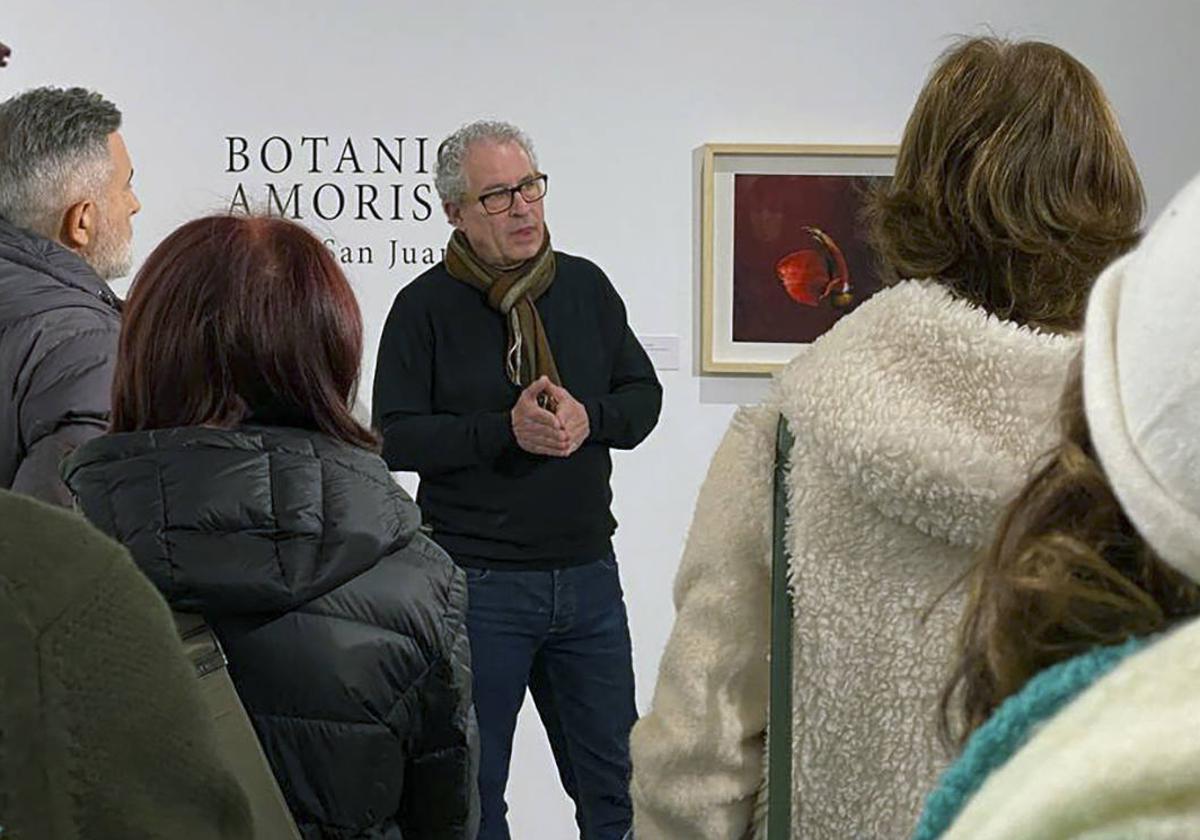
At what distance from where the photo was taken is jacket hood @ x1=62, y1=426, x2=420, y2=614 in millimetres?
1644

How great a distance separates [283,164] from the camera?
4.37m

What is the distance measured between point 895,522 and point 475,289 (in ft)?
6.27

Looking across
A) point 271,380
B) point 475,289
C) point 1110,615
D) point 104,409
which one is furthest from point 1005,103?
point 475,289

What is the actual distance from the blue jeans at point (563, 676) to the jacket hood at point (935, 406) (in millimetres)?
1740

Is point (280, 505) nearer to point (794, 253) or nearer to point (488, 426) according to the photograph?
point (488, 426)

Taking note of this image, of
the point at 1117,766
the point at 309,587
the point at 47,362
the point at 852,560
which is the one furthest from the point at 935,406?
the point at 47,362

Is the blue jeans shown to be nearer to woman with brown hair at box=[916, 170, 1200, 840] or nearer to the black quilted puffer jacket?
the black quilted puffer jacket

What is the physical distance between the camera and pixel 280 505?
168 cm

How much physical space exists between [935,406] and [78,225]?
168 centimetres

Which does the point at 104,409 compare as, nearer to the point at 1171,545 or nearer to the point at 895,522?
the point at 895,522

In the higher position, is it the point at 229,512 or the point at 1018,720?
the point at 1018,720

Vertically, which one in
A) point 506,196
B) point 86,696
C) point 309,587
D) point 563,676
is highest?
point 86,696

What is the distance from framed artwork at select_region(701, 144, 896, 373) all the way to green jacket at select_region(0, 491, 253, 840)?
338 centimetres

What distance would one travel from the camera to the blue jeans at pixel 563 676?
316 centimetres
